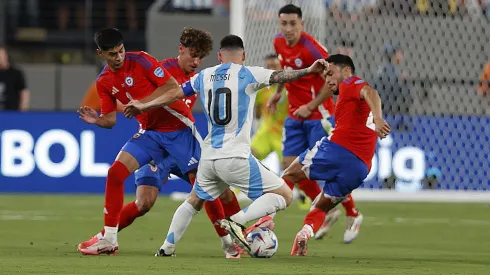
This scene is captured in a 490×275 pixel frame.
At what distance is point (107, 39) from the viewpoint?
868 centimetres

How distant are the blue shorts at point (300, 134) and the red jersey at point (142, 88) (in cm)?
283

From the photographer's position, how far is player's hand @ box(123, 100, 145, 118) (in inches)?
335

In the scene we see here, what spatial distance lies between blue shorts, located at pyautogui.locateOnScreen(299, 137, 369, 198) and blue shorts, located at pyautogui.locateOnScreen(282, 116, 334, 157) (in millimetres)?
1949

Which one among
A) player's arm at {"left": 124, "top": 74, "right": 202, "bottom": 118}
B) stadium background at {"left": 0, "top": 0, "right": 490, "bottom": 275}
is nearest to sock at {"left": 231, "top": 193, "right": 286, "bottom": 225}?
player's arm at {"left": 124, "top": 74, "right": 202, "bottom": 118}

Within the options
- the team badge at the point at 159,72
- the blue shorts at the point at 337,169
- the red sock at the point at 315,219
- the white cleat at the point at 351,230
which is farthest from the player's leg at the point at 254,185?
the white cleat at the point at 351,230

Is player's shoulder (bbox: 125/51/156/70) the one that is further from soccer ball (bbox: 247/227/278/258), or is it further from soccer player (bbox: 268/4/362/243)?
soccer player (bbox: 268/4/362/243)

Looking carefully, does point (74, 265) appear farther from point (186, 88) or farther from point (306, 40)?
point (306, 40)

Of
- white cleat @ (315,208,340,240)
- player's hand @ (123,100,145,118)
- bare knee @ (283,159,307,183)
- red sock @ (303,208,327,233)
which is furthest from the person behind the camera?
white cleat @ (315,208,340,240)

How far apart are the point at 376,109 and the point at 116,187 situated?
2066 millimetres

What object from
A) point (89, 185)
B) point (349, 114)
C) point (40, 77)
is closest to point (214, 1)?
point (40, 77)

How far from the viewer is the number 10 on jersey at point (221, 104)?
843cm

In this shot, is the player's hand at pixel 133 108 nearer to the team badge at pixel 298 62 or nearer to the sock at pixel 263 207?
the sock at pixel 263 207

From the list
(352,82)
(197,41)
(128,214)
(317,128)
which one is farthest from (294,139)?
(197,41)

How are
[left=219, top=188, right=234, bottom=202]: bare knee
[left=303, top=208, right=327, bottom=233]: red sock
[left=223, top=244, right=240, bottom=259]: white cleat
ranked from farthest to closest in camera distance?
[left=303, top=208, right=327, bottom=233]: red sock
[left=219, top=188, right=234, bottom=202]: bare knee
[left=223, top=244, right=240, bottom=259]: white cleat
